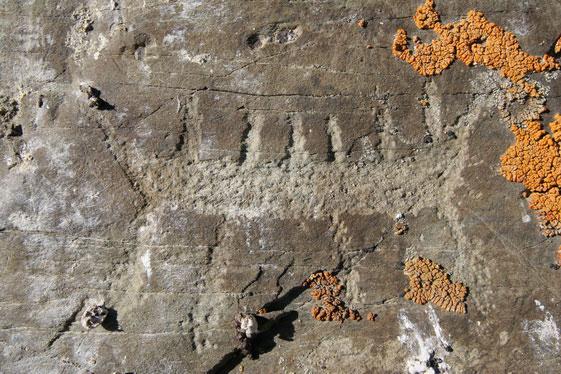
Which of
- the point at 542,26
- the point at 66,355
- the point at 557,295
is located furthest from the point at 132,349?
the point at 542,26

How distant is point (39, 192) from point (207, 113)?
48.2 inches

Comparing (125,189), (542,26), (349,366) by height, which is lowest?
(349,366)

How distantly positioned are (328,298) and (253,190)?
2.86ft

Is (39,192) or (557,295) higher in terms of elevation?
(39,192)

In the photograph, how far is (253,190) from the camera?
13.4 ft

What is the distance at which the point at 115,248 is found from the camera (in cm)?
403

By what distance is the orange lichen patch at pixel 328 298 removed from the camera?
4004 mm

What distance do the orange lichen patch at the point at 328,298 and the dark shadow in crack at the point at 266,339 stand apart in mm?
173

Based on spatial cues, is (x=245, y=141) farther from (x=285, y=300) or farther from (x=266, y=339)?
(x=266, y=339)

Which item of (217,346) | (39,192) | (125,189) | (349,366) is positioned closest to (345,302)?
(349,366)

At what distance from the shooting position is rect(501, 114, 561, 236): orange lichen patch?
3.97 metres

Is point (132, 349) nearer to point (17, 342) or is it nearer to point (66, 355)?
point (66, 355)

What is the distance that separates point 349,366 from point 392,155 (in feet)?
4.66

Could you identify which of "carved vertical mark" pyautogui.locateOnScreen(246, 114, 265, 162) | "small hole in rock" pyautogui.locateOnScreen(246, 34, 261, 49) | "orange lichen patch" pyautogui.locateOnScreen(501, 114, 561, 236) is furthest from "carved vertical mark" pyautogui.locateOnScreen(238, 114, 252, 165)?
"orange lichen patch" pyautogui.locateOnScreen(501, 114, 561, 236)
